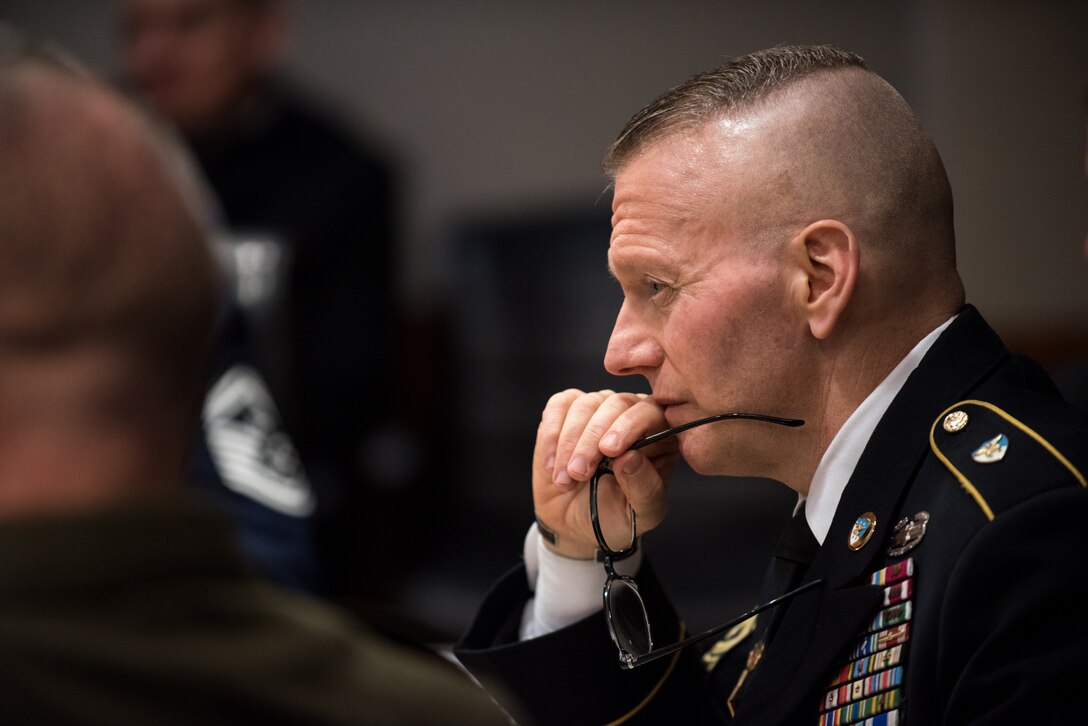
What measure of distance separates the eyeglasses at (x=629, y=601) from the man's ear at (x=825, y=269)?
0.10 m

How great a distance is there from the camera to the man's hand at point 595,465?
4.05 ft

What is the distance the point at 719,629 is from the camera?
1205 mm

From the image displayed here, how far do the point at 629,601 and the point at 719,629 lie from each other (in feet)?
0.32

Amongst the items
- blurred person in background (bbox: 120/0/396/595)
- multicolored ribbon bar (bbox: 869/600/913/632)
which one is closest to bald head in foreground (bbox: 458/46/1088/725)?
multicolored ribbon bar (bbox: 869/600/913/632)

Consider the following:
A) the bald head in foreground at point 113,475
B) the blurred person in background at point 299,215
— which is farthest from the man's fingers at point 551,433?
the blurred person in background at point 299,215

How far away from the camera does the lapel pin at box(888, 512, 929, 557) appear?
41.3 inches

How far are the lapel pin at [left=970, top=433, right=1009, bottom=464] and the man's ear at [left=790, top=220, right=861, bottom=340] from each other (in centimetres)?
16

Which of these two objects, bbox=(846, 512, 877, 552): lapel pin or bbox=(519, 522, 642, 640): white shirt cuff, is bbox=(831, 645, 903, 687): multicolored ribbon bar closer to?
bbox=(846, 512, 877, 552): lapel pin

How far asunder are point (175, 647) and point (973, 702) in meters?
0.58

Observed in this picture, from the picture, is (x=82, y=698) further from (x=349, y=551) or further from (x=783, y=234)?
(x=349, y=551)

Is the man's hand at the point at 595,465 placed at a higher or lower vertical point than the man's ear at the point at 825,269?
lower

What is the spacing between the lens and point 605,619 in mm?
1264

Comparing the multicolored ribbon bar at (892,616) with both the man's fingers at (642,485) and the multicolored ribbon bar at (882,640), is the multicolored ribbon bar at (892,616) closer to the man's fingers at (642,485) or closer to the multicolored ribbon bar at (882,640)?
the multicolored ribbon bar at (882,640)

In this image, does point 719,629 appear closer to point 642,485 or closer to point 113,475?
point 642,485
